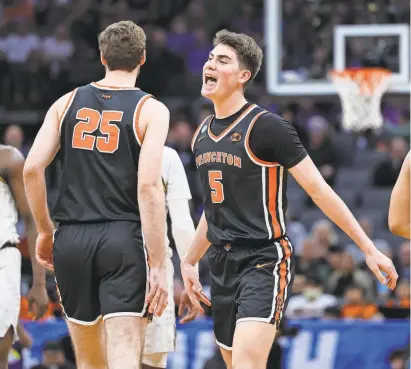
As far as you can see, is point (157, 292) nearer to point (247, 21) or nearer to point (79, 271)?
point (79, 271)

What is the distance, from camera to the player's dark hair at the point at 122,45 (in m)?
6.52

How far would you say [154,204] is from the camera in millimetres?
6281

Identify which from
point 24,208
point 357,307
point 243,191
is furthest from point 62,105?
point 357,307

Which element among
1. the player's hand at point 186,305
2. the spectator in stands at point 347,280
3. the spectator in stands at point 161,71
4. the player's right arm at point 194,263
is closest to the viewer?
the player's right arm at point 194,263

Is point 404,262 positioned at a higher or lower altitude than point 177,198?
lower

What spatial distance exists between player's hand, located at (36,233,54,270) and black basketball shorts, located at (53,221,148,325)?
0.71ft

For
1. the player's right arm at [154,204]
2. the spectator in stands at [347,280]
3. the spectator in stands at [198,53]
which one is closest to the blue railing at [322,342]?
the spectator in stands at [347,280]

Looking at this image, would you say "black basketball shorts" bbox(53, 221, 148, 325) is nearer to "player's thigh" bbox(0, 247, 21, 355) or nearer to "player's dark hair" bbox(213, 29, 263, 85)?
"player's thigh" bbox(0, 247, 21, 355)

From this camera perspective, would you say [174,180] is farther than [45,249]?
Yes

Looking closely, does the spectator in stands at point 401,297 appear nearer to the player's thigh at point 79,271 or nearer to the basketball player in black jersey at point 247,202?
the basketball player in black jersey at point 247,202

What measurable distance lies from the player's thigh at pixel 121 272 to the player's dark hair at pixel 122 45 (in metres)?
0.98

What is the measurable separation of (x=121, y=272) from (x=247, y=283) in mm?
773

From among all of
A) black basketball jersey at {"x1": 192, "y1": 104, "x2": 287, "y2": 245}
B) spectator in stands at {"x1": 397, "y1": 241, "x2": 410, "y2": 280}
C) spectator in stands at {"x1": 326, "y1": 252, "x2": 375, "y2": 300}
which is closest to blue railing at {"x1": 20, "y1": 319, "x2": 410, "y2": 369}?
spectator in stands at {"x1": 326, "y1": 252, "x2": 375, "y2": 300}

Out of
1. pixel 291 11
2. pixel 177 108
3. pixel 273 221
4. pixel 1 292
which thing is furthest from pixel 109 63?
pixel 177 108
